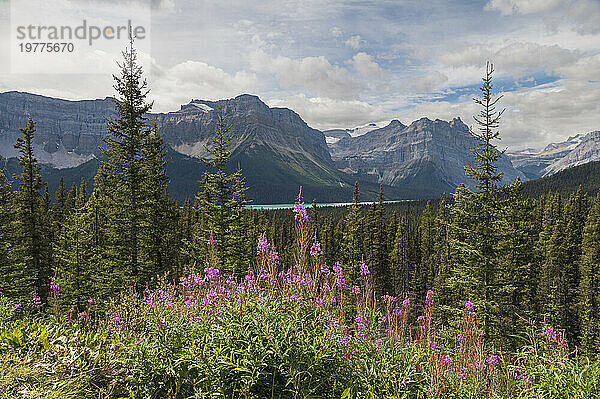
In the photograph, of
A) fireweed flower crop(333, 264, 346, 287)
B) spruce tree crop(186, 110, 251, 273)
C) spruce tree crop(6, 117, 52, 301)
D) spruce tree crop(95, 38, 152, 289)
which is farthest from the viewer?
spruce tree crop(6, 117, 52, 301)

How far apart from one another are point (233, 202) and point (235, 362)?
55.5 feet

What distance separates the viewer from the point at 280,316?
4465 mm

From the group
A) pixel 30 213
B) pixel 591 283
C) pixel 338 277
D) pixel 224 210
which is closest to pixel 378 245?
pixel 591 283

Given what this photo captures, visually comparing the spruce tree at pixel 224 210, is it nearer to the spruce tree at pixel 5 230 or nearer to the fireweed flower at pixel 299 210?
the spruce tree at pixel 5 230

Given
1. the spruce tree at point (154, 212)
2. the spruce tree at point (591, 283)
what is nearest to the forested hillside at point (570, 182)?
the spruce tree at point (591, 283)

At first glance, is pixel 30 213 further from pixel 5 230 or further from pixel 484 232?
pixel 484 232

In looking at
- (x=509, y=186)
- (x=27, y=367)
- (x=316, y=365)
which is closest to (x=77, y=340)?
(x=27, y=367)

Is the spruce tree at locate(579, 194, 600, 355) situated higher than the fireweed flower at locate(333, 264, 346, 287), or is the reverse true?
the fireweed flower at locate(333, 264, 346, 287)

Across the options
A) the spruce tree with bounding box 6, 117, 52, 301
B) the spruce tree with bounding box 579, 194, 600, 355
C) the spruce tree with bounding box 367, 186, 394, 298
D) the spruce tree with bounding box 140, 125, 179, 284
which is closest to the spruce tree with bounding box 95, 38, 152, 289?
the spruce tree with bounding box 140, 125, 179, 284

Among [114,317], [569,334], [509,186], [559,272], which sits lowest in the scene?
[569,334]

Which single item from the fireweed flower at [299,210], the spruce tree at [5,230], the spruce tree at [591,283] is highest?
the fireweed flower at [299,210]

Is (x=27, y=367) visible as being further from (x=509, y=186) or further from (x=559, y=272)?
(x=559, y=272)

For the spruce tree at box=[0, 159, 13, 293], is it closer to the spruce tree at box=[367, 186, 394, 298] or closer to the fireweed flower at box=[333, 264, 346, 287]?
the fireweed flower at box=[333, 264, 346, 287]

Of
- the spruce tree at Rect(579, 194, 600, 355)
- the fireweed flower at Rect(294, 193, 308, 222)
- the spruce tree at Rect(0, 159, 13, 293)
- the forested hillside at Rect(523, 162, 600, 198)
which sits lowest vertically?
the spruce tree at Rect(579, 194, 600, 355)
